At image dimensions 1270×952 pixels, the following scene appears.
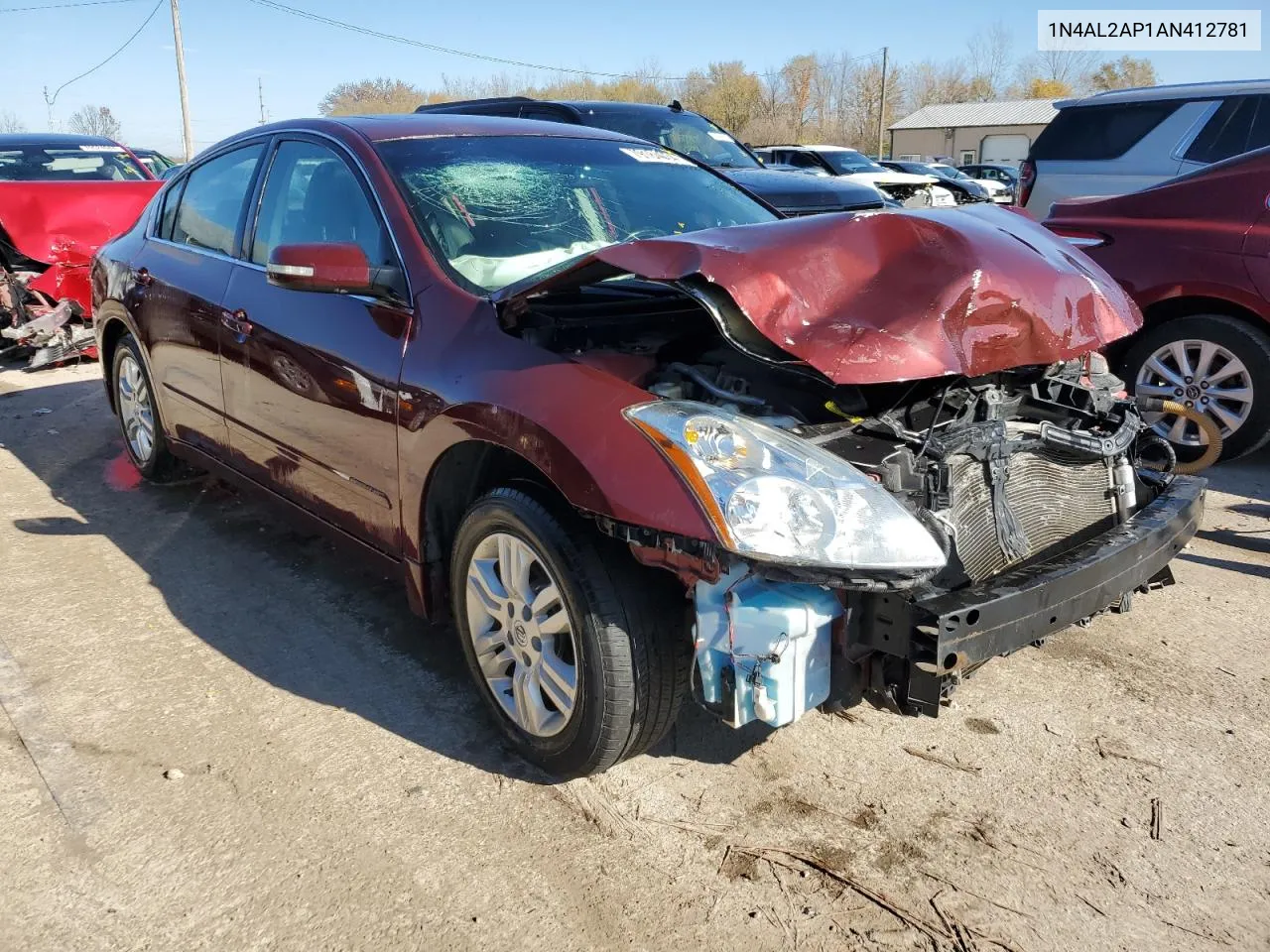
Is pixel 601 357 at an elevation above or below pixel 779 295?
below

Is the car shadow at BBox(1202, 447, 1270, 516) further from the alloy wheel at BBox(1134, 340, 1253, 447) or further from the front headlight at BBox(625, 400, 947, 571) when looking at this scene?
the front headlight at BBox(625, 400, 947, 571)

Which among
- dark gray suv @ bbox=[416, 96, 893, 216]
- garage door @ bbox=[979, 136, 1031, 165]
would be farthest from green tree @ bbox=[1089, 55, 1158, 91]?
dark gray suv @ bbox=[416, 96, 893, 216]

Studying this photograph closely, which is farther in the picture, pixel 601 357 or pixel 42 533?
pixel 42 533

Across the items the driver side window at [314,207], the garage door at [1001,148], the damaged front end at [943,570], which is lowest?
the damaged front end at [943,570]

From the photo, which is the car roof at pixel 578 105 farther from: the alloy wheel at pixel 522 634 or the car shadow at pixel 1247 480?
the alloy wheel at pixel 522 634

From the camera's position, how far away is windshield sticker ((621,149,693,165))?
3881 millimetres

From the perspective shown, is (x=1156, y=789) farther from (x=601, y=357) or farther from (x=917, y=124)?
(x=917, y=124)

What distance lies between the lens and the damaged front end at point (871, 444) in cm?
Result: 216

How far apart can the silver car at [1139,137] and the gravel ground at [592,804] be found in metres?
4.65

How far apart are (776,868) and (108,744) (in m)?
1.99

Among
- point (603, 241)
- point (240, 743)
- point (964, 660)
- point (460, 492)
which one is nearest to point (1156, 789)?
point (964, 660)

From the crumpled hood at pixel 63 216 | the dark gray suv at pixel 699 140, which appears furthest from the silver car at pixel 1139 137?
the crumpled hood at pixel 63 216

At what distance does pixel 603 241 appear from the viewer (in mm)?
3350

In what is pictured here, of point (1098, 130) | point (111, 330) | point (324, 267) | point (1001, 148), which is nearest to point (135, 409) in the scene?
point (111, 330)
